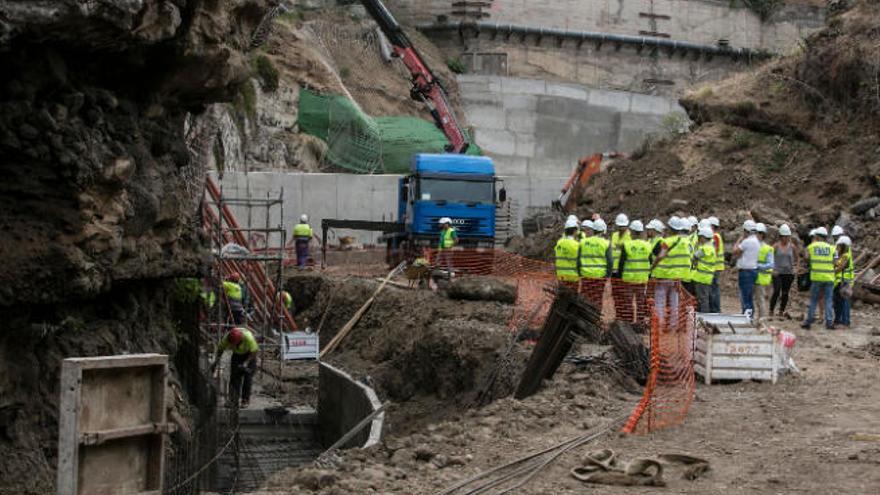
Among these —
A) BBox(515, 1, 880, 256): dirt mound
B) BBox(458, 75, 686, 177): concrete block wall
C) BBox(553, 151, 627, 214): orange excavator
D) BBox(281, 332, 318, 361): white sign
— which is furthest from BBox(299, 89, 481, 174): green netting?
BBox(281, 332, 318, 361): white sign

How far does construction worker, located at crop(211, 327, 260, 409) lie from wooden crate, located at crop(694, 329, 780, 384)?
7356 millimetres

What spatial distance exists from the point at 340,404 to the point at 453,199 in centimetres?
1063

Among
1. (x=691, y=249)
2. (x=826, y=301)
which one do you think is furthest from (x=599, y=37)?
(x=691, y=249)

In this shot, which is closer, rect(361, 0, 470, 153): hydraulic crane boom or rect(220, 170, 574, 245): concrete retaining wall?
rect(220, 170, 574, 245): concrete retaining wall

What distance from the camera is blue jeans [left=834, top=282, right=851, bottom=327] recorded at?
19534 millimetres

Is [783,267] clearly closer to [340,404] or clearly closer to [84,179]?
[340,404]

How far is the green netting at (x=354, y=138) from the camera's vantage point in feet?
143

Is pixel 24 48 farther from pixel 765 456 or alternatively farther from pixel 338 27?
pixel 338 27

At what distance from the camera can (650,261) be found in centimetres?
1792

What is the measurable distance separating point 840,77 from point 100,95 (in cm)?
2082

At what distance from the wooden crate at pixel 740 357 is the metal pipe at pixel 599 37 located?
39819mm

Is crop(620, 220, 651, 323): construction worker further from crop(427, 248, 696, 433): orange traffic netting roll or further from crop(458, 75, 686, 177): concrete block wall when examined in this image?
crop(458, 75, 686, 177): concrete block wall

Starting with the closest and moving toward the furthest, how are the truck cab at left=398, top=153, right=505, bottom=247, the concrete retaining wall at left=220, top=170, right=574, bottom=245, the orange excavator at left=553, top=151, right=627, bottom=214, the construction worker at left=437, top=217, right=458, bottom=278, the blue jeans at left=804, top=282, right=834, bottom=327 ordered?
the blue jeans at left=804, top=282, right=834, bottom=327 < the construction worker at left=437, top=217, right=458, bottom=278 < the truck cab at left=398, top=153, right=505, bottom=247 < the orange excavator at left=553, top=151, right=627, bottom=214 < the concrete retaining wall at left=220, top=170, right=574, bottom=245

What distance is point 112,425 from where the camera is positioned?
6633 mm
